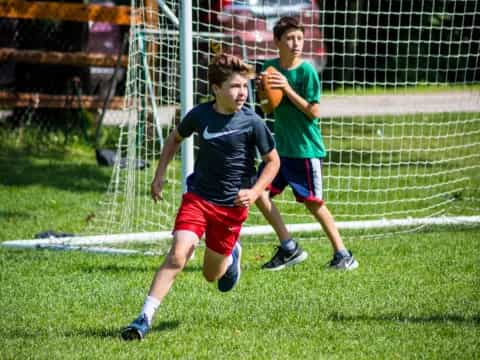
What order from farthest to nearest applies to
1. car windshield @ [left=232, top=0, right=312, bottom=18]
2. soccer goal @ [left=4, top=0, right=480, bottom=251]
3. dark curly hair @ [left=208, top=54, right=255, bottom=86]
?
car windshield @ [left=232, top=0, right=312, bottom=18] < soccer goal @ [left=4, top=0, right=480, bottom=251] < dark curly hair @ [left=208, top=54, right=255, bottom=86]

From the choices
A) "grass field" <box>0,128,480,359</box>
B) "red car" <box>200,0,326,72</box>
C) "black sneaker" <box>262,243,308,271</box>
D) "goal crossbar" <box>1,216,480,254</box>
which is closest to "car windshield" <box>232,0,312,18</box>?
"red car" <box>200,0,326,72</box>

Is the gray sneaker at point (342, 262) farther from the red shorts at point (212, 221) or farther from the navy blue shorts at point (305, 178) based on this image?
the red shorts at point (212, 221)

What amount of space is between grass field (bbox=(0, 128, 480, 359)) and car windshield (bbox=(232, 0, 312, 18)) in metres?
3.67

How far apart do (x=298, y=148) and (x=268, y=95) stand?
1.55 ft

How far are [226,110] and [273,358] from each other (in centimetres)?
146

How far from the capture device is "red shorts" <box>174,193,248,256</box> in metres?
5.04

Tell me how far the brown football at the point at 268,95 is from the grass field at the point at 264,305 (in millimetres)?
1198

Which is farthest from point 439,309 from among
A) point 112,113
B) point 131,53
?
point 112,113

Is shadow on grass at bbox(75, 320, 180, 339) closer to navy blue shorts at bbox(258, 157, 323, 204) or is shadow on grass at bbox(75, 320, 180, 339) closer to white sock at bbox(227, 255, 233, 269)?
white sock at bbox(227, 255, 233, 269)

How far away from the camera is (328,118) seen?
1358 centimetres

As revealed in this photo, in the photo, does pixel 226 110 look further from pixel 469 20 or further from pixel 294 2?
pixel 469 20

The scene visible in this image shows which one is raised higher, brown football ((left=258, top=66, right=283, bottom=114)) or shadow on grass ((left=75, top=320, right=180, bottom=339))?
brown football ((left=258, top=66, right=283, bottom=114))

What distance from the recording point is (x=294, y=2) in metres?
11.1

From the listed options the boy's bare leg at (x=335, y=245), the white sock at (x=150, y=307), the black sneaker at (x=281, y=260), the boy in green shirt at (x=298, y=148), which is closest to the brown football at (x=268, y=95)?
the boy in green shirt at (x=298, y=148)
